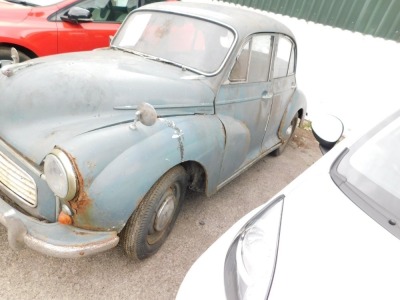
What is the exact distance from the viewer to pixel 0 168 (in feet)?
6.59

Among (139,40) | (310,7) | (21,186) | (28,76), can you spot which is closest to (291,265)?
(21,186)

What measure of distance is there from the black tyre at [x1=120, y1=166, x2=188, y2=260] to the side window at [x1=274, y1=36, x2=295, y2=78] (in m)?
1.92

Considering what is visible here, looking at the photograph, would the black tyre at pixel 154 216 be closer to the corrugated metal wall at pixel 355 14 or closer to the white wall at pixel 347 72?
the white wall at pixel 347 72

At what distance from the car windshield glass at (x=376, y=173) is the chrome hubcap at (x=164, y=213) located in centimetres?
119

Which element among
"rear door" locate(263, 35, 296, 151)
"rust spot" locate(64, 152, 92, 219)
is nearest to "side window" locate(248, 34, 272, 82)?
"rear door" locate(263, 35, 296, 151)

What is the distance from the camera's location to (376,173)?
5.34 ft

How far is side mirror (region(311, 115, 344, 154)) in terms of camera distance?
7.52ft

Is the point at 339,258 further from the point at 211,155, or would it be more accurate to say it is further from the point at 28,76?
the point at 28,76

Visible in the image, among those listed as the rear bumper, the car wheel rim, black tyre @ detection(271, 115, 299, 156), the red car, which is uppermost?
the red car

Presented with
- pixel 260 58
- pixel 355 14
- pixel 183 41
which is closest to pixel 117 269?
pixel 183 41

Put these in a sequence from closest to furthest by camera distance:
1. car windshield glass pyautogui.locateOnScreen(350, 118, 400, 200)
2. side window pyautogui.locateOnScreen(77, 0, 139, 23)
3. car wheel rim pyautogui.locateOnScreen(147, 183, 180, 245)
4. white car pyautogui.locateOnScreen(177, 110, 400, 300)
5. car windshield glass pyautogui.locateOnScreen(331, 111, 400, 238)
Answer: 1. white car pyautogui.locateOnScreen(177, 110, 400, 300)
2. car windshield glass pyautogui.locateOnScreen(331, 111, 400, 238)
3. car windshield glass pyautogui.locateOnScreen(350, 118, 400, 200)
4. car wheel rim pyautogui.locateOnScreen(147, 183, 180, 245)
5. side window pyautogui.locateOnScreen(77, 0, 139, 23)

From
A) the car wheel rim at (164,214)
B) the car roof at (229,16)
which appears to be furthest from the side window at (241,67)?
the car wheel rim at (164,214)

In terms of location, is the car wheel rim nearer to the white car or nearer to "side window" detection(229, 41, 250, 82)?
the white car

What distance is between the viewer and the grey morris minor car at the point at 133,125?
175 cm
